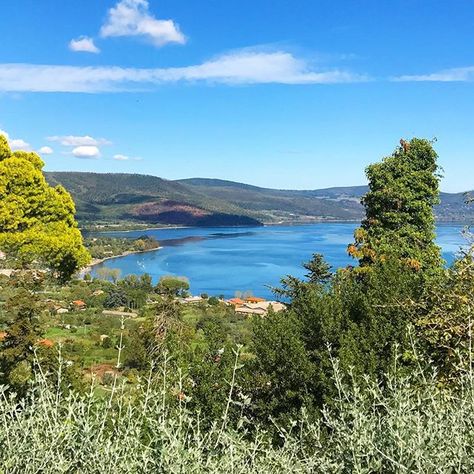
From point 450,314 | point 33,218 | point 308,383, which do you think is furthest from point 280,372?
point 33,218

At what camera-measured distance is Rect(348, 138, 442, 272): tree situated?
566 inches

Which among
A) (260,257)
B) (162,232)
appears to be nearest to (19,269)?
(260,257)

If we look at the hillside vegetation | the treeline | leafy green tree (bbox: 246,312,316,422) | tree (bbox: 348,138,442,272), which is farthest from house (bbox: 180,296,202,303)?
leafy green tree (bbox: 246,312,316,422)

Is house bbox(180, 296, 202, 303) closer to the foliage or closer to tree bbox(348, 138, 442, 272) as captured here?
tree bbox(348, 138, 442, 272)

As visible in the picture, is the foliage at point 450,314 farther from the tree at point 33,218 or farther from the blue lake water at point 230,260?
the blue lake water at point 230,260

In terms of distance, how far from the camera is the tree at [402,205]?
47.2 feet

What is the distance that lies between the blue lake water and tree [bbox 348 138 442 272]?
4511cm

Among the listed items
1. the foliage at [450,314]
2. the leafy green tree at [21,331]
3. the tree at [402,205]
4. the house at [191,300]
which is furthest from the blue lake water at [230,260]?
the foliage at [450,314]

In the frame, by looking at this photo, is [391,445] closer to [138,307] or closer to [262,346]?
[262,346]

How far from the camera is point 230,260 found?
11056 cm

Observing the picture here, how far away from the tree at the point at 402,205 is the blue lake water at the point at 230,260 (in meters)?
45.1

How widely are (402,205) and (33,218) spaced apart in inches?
381

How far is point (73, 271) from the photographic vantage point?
42.3 ft

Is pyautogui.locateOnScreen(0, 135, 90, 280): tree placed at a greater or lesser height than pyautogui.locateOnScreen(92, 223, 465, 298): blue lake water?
greater
